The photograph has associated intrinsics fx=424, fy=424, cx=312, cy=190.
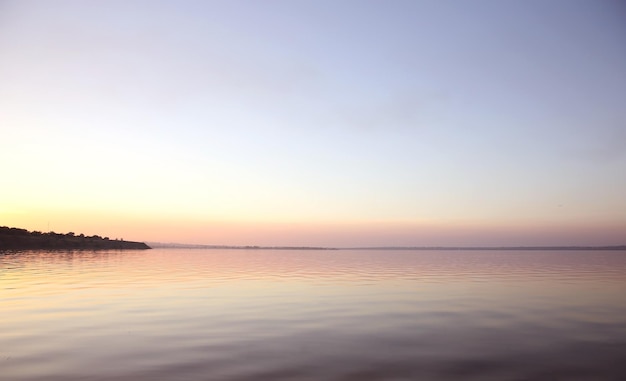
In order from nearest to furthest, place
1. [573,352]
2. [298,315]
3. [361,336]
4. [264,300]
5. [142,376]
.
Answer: [142,376] → [573,352] → [361,336] → [298,315] → [264,300]

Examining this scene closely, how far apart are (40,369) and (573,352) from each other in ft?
54.8

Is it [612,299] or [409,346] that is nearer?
[409,346]

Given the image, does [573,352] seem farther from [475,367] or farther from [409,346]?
[409,346]

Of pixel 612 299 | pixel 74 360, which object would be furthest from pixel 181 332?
pixel 612 299

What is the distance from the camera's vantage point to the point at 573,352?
14438 millimetres

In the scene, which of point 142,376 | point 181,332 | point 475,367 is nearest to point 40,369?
point 142,376

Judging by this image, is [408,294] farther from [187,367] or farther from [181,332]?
[187,367]

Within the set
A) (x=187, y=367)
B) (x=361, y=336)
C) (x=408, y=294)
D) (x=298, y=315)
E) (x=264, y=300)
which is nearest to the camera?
(x=187, y=367)

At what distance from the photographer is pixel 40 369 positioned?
39.0 ft

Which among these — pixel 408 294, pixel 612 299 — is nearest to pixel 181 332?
pixel 408 294

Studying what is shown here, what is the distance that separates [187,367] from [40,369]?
406cm

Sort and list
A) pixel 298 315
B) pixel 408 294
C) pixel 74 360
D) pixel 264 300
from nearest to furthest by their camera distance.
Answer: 1. pixel 74 360
2. pixel 298 315
3. pixel 264 300
4. pixel 408 294

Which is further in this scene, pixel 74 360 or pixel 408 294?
pixel 408 294

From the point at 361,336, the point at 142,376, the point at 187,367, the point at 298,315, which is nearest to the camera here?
the point at 142,376
